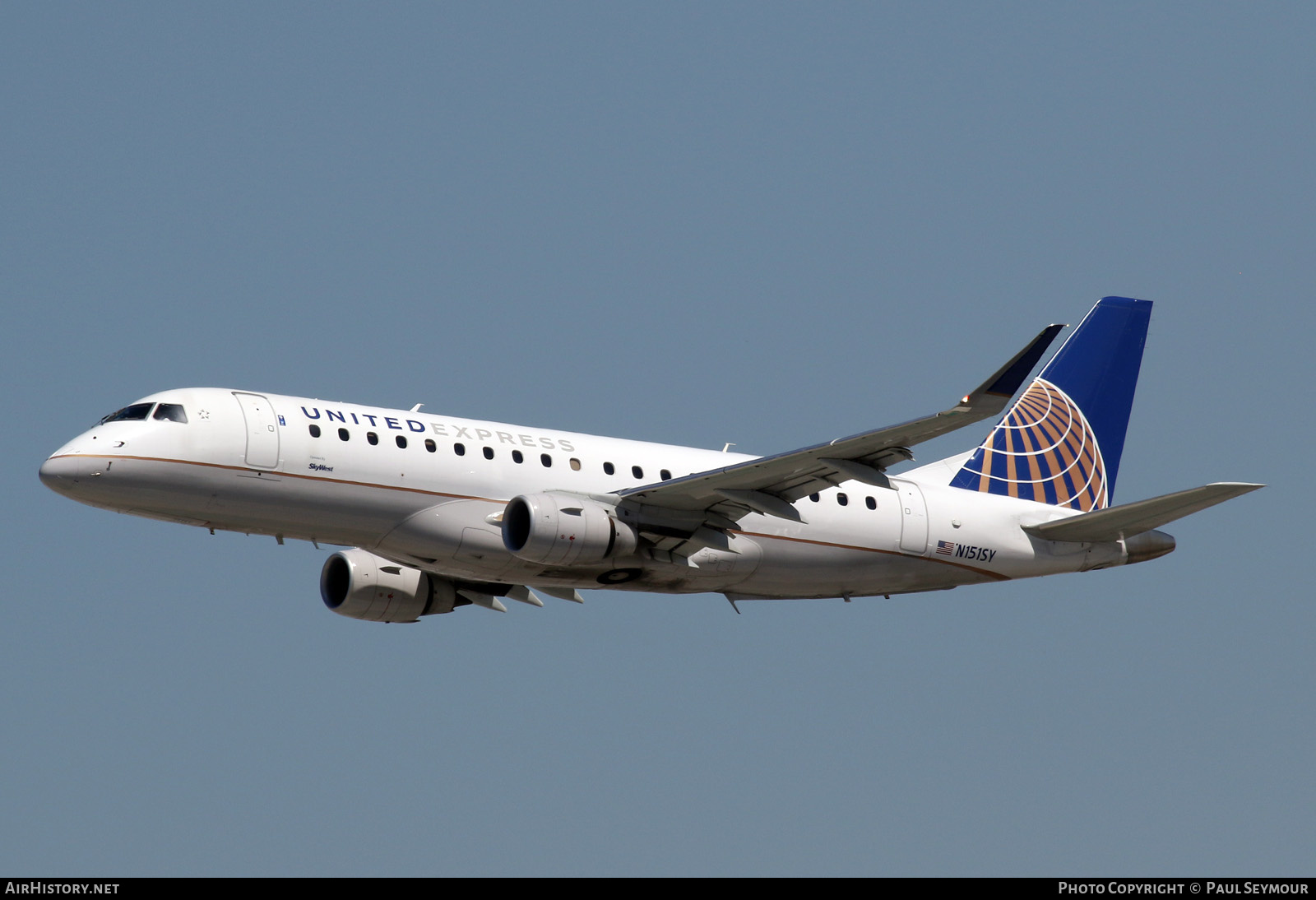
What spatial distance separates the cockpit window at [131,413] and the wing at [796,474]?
1044 centimetres

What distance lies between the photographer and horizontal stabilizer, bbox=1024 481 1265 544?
125 feet

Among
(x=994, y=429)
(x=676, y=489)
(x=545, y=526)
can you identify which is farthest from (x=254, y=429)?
(x=994, y=429)

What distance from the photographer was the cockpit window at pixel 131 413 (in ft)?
128

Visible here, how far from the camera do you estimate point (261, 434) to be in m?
38.7

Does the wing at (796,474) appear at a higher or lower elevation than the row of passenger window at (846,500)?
lower

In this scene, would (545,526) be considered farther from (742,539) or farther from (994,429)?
(994,429)

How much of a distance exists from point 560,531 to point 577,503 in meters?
0.97

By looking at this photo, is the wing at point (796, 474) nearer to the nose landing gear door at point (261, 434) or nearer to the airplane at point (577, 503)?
the airplane at point (577, 503)

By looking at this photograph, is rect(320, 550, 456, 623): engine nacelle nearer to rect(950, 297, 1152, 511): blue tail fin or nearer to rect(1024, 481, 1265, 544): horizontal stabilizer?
rect(950, 297, 1152, 511): blue tail fin

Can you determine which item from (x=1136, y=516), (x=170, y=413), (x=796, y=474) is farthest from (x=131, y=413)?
(x=1136, y=516)

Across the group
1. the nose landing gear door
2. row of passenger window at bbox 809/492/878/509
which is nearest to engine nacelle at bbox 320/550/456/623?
the nose landing gear door

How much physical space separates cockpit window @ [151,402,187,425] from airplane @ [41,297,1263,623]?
0.06 meters

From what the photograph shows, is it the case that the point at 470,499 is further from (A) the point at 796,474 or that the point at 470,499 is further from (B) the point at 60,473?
(B) the point at 60,473

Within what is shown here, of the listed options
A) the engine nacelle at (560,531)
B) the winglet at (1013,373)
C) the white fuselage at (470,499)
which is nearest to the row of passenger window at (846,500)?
the white fuselage at (470,499)
